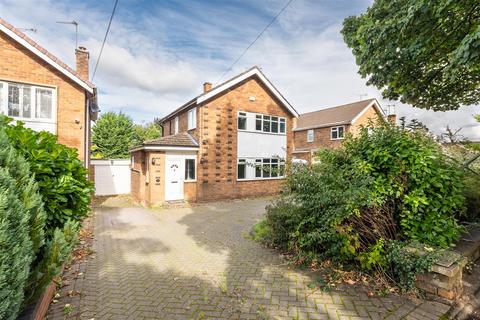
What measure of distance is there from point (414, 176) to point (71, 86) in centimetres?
1297

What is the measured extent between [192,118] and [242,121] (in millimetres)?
2963

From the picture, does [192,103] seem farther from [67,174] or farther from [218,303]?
[218,303]

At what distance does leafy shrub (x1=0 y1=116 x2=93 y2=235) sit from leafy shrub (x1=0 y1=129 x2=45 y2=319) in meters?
1.34

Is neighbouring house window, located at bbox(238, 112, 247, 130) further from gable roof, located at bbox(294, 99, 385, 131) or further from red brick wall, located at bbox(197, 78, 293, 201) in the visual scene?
gable roof, located at bbox(294, 99, 385, 131)

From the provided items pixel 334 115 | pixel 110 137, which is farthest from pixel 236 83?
pixel 110 137

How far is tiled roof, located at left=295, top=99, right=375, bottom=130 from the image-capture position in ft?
77.6

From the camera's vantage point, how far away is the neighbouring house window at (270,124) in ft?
49.1

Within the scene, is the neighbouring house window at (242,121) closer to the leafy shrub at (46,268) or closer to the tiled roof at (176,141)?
the tiled roof at (176,141)

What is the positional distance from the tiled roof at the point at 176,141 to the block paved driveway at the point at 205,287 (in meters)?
5.48

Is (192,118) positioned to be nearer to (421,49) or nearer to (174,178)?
(174,178)

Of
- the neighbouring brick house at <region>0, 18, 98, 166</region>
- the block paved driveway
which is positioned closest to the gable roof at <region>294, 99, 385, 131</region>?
the block paved driveway

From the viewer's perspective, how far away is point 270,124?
15.5m

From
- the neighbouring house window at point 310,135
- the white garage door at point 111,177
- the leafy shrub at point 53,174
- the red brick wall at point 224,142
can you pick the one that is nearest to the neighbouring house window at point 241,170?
the red brick wall at point 224,142

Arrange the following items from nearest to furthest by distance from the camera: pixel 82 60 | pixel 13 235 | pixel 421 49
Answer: pixel 13 235
pixel 421 49
pixel 82 60
